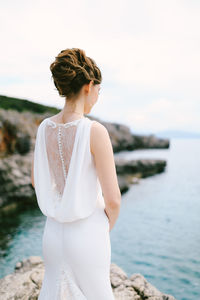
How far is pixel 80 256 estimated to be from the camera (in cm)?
207

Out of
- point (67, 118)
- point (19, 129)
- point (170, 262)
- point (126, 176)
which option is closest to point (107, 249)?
point (67, 118)

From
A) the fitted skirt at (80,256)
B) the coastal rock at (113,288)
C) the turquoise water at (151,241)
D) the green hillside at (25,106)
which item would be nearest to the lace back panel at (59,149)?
the fitted skirt at (80,256)

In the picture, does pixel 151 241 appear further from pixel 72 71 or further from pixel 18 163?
pixel 72 71

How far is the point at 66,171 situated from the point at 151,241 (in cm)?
949

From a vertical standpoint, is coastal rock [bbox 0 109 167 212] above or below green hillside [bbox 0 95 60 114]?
below

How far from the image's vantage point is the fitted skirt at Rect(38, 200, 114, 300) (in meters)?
2.07

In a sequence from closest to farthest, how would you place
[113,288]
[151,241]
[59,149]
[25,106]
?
1. [59,149]
2. [113,288]
3. [151,241]
4. [25,106]

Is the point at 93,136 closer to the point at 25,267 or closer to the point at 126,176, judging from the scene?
the point at 25,267

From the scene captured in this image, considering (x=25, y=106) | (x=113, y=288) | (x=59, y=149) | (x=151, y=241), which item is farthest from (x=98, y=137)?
(x=25, y=106)

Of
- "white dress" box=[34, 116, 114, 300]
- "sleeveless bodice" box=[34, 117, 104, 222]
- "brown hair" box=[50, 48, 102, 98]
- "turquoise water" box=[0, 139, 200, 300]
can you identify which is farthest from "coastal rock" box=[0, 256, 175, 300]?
"turquoise water" box=[0, 139, 200, 300]

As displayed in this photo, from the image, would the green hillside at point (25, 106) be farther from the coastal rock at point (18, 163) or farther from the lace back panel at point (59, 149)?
the lace back panel at point (59, 149)

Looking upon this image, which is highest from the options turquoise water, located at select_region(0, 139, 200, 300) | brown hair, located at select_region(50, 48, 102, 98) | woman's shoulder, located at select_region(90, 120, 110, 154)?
brown hair, located at select_region(50, 48, 102, 98)

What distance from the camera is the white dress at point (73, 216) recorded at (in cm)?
206

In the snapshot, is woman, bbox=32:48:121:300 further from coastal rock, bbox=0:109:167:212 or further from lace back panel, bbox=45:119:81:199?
coastal rock, bbox=0:109:167:212
